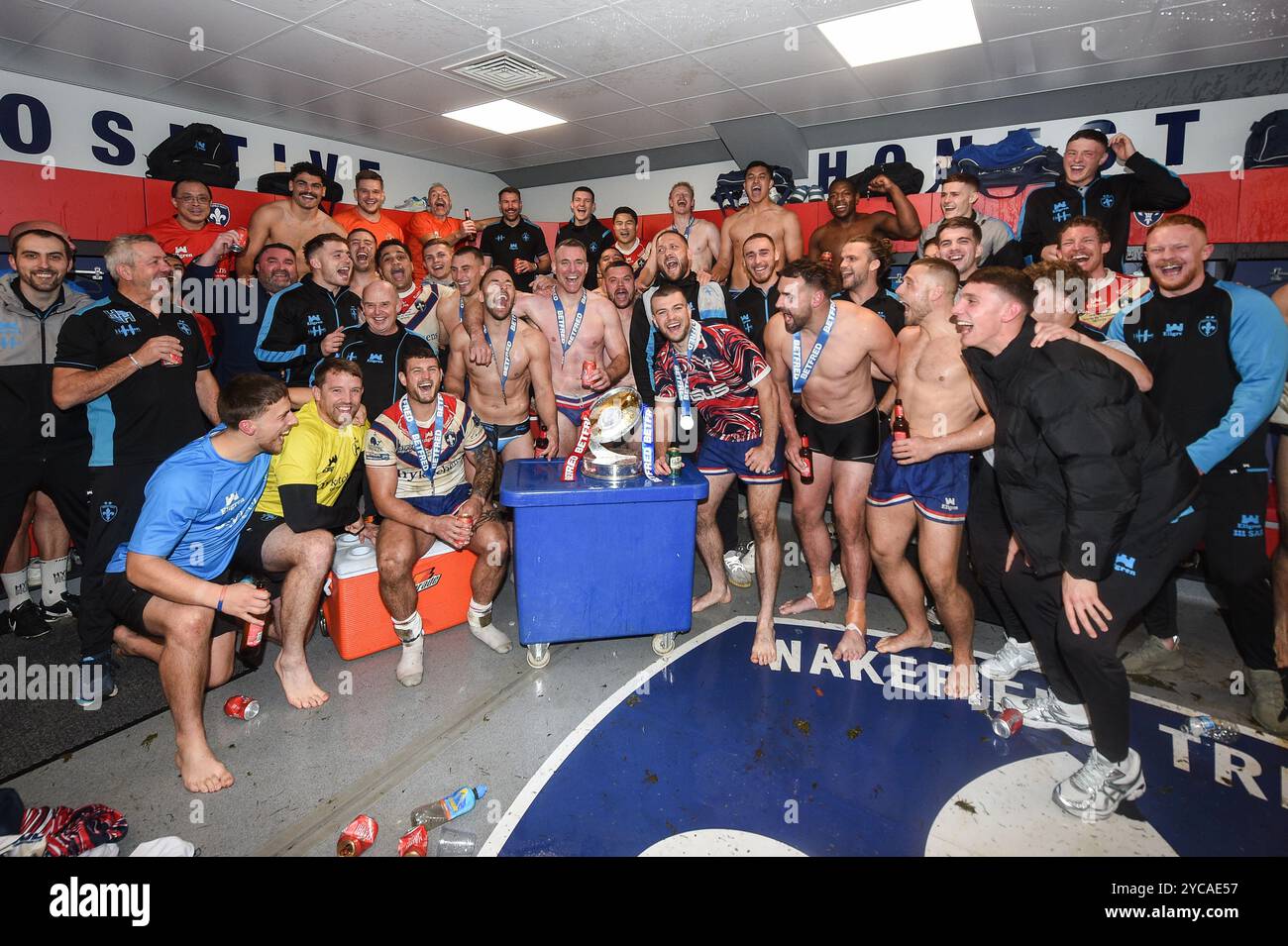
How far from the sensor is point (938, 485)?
2.73 m

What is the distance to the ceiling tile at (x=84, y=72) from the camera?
4824mm

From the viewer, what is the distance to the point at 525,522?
108 inches

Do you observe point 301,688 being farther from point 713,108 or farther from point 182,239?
point 713,108

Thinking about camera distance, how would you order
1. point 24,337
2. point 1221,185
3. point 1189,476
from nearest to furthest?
point 1189,476
point 24,337
point 1221,185

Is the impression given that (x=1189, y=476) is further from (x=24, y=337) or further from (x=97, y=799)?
(x=24, y=337)

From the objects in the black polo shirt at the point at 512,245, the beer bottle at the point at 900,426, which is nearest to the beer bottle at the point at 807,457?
the beer bottle at the point at 900,426

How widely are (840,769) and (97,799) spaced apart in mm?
2586


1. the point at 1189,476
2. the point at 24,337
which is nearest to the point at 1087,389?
the point at 1189,476

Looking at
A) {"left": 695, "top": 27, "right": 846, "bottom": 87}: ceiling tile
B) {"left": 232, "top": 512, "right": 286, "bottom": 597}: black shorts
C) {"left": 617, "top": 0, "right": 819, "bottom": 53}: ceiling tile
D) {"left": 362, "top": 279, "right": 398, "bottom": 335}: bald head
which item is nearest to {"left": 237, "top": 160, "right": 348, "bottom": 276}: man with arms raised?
{"left": 362, "top": 279, "right": 398, "bottom": 335}: bald head

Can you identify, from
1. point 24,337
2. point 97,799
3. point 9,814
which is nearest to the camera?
point 9,814

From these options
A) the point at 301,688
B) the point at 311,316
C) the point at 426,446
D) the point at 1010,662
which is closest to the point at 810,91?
the point at 311,316

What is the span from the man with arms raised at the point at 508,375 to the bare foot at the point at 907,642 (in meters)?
2.05

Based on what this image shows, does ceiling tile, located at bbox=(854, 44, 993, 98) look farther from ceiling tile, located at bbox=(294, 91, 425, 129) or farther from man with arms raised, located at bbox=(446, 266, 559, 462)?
ceiling tile, located at bbox=(294, 91, 425, 129)

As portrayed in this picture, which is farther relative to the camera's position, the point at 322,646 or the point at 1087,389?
the point at 322,646
